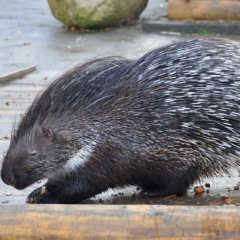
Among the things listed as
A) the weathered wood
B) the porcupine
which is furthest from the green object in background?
the porcupine

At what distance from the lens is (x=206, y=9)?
1015 centimetres

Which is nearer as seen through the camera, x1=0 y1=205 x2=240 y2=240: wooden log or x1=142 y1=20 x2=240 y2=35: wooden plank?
x1=0 y1=205 x2=240 y2=240: wooden log

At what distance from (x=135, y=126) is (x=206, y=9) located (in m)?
7.55

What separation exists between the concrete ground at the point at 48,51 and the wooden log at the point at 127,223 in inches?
19.2

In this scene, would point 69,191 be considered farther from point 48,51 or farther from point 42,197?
point 48,51

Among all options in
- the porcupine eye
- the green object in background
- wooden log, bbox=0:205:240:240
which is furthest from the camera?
the green object in background

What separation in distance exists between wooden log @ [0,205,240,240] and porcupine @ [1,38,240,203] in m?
0.44

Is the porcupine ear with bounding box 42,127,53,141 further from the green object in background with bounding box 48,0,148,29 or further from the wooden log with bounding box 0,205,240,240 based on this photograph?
the green object in background with bounding box 48,0,148,29

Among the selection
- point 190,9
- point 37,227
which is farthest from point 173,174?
point 190,9

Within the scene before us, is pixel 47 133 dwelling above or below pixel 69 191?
above

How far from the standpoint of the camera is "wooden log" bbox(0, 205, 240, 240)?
7.84 ft

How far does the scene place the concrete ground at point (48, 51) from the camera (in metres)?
3.14

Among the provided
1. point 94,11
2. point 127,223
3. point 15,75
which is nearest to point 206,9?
point 94,11

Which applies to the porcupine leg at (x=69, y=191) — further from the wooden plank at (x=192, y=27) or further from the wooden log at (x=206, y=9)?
the wooden log at (x=206, y=9)
